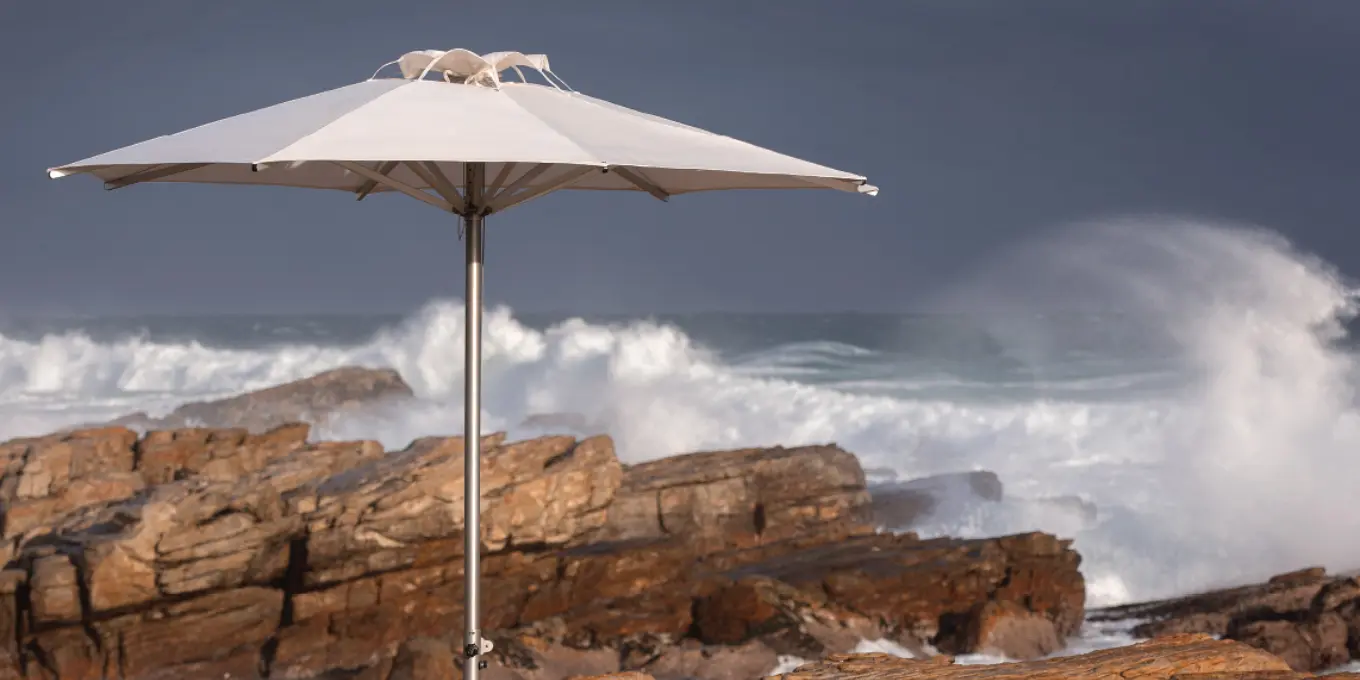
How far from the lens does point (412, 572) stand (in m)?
9.80

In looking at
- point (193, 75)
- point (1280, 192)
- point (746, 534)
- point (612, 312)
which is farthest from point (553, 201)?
point (746, 534)

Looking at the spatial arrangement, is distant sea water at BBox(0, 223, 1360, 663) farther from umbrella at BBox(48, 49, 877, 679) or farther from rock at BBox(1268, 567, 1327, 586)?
umbrella at BBox(48, 49, 877, 679)

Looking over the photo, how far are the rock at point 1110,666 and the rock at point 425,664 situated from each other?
11.1ft

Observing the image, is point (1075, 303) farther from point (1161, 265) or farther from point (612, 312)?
point (612, 312)

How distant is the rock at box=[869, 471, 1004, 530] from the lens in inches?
616

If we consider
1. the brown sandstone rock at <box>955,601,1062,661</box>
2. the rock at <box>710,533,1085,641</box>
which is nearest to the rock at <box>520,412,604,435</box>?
the rock at <box>710,533,1085,641</box>

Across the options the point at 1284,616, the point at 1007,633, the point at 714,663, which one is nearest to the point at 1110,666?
the point at 714,663

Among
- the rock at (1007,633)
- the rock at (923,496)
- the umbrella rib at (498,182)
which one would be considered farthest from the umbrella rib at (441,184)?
the rock at (923,496)

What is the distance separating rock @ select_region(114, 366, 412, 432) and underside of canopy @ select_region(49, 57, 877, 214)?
1921cm

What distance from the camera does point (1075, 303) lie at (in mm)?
38656

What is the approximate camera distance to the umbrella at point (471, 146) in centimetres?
353

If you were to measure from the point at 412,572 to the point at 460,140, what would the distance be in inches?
266

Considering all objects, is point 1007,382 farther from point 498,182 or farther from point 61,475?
point 498,182

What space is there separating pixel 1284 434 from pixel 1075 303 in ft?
52.6
